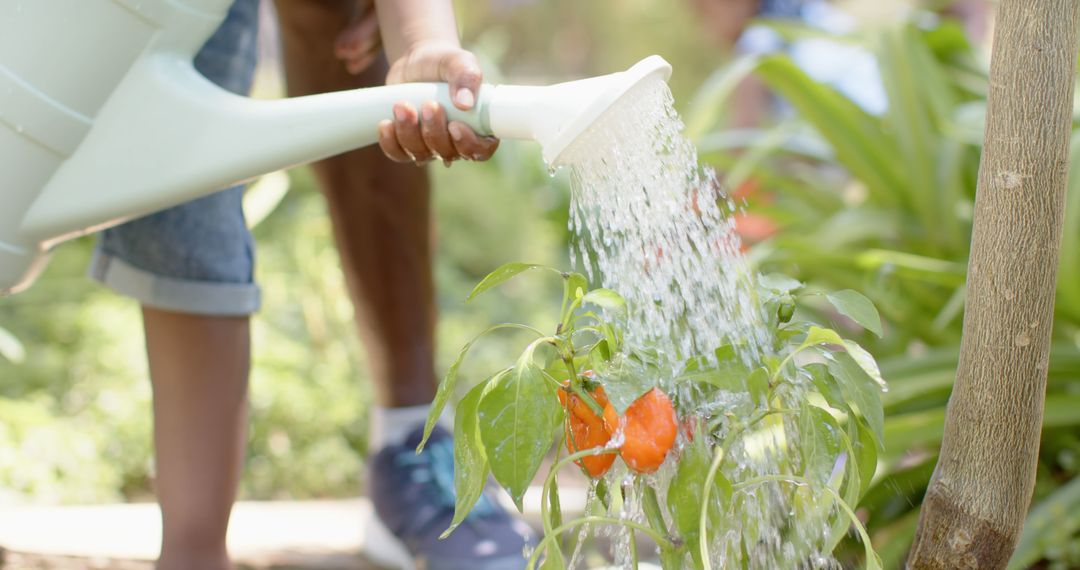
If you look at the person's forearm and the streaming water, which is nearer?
the streaming water

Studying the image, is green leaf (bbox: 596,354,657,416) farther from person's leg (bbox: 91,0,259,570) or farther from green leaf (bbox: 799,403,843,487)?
person's leg (bbox: 91,0,259,570)

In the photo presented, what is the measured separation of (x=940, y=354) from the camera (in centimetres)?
172

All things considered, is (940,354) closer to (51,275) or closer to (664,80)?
(664,80)

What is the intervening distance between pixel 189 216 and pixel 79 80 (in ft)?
0.92

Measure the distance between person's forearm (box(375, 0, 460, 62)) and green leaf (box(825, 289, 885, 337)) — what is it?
41 centimetres

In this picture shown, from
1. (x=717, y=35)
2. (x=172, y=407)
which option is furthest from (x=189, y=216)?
(x=717, y=35)

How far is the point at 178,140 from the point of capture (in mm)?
996

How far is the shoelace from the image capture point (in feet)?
5.02

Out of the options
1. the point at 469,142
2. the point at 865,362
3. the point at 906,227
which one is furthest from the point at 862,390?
the point at 906,227

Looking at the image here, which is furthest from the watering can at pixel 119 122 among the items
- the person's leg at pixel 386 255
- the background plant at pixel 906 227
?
the background plant at pixel 906 227

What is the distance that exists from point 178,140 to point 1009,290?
0.69 meters

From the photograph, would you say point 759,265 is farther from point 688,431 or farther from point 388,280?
point 688,431

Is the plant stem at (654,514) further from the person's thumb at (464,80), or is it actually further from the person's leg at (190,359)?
the person's leg at (190,359)

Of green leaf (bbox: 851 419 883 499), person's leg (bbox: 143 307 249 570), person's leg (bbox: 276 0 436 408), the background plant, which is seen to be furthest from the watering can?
the background plant
